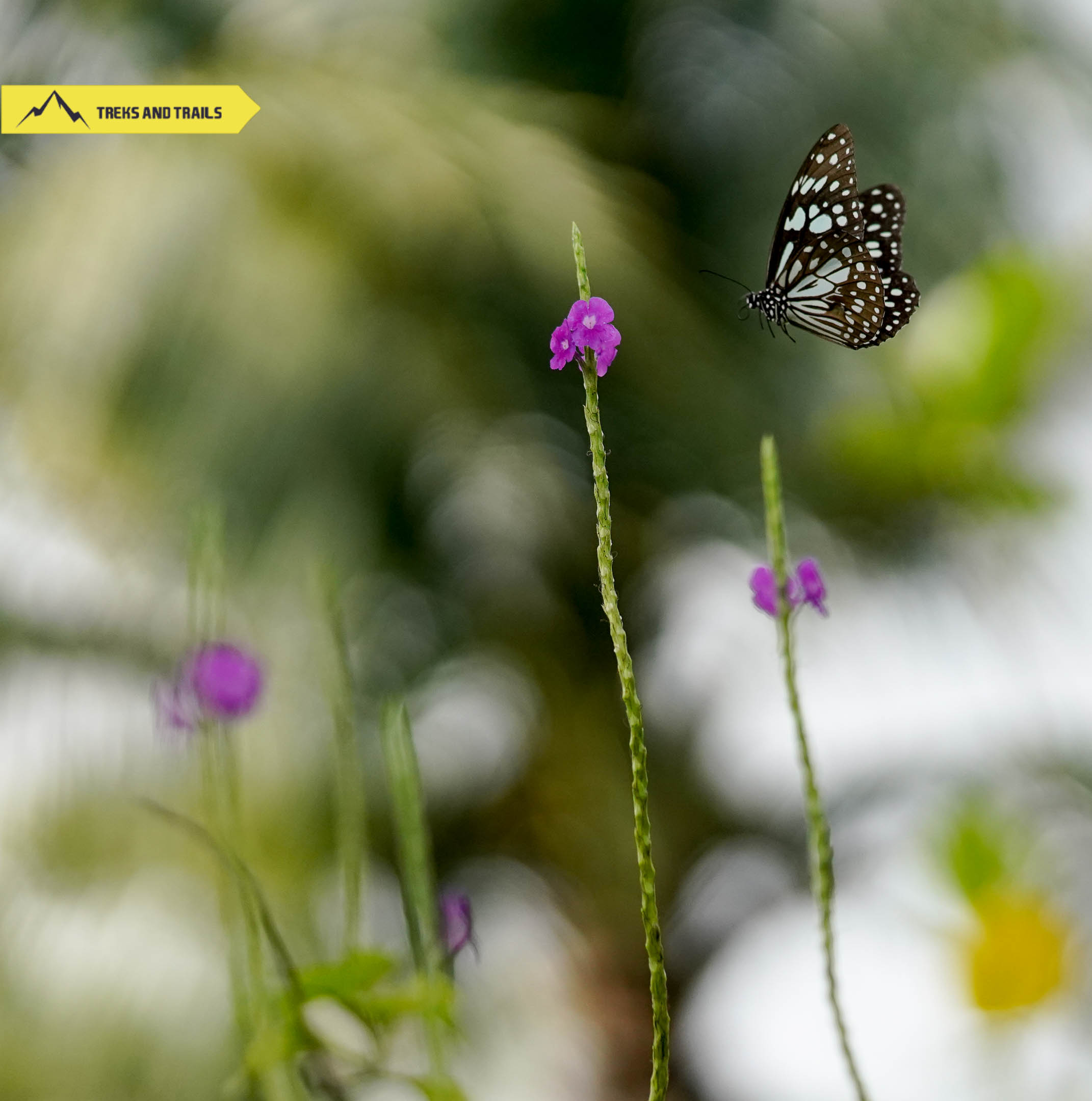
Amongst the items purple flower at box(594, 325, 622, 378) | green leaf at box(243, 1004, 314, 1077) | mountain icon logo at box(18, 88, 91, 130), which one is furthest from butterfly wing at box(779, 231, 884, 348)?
mountain icon logo at box(18, 88, 91, 130)

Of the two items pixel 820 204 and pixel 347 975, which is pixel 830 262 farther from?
pixel 347 975

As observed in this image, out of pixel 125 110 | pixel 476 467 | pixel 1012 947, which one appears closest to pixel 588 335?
pixel 125 110

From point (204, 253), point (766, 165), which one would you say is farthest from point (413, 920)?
point (766, 165)

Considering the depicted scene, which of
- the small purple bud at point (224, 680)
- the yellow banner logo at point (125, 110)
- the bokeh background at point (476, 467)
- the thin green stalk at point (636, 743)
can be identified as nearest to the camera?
the thin green stalk at point (636, 743)

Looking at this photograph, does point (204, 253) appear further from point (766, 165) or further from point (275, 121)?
point (766, 165)

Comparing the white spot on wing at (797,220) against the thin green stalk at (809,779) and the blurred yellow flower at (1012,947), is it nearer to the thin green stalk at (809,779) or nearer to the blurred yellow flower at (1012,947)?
the thin green stalk at (809,779)

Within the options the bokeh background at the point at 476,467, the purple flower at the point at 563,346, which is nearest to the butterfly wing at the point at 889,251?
the purple flower at the point at 563,346

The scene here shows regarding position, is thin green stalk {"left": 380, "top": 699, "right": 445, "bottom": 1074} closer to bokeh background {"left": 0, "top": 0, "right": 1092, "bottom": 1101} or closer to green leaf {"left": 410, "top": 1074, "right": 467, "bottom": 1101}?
green leaf {"left": 410, "top": 1074, "right": 467, "bottom": 1101}
